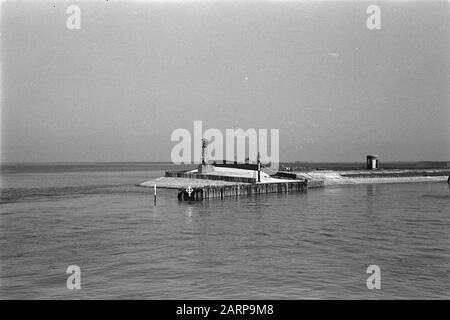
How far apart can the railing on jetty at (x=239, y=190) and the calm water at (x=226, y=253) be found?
1066 centimetres

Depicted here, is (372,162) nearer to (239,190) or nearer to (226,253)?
(239,190)

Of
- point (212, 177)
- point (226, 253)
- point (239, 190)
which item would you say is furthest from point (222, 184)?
point (226, 253)

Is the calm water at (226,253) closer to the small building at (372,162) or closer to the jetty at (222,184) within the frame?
the jetty at (222,184)

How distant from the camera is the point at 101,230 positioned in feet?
102

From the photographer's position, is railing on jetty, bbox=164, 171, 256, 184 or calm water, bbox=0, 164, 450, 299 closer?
calm water, bbox=0, 164, 450, 299

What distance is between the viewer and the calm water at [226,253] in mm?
16859

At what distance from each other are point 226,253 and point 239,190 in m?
36.6

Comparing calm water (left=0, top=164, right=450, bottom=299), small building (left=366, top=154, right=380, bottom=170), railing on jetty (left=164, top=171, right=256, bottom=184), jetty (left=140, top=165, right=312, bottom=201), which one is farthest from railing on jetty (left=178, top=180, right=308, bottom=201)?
small building (left=366, top=154, right=380, bottom=170)

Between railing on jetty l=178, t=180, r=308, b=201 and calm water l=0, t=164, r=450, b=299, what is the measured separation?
1066 cm

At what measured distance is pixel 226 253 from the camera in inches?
910

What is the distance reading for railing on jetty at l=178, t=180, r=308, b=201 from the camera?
5303 cm

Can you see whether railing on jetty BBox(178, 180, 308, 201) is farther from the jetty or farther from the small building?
the small building
